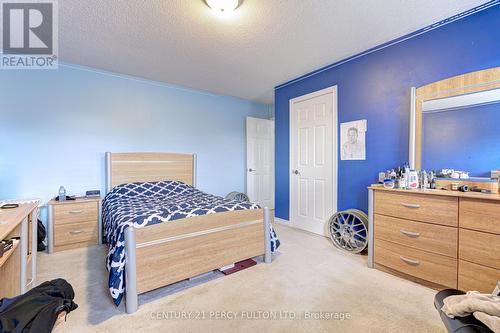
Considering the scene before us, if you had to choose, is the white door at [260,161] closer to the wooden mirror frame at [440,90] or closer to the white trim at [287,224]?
the white trim at [287,224]

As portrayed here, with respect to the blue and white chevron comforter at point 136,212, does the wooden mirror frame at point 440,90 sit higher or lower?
higher

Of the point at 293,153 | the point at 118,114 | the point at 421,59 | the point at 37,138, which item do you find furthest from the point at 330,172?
the point at 37,138

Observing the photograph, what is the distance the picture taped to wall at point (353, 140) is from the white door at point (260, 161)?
2.09 m

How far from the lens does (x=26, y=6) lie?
1.99m

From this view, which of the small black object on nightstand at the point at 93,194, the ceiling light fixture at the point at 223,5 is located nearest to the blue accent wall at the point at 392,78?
the ceiling light fixture at the point at 223,5

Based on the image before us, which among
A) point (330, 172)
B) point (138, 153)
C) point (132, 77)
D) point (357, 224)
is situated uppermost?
point (132, 77)

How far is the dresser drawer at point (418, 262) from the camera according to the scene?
1786 mm

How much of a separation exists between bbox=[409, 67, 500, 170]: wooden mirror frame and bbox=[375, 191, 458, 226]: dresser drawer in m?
0.48

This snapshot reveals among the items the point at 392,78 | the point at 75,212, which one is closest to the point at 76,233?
the point at 75,212

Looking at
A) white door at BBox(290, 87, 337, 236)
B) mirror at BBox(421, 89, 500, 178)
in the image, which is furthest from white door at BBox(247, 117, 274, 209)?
mirror at BBox(421, 89, 500, 178)

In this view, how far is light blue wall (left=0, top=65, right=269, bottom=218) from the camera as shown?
2797 mm

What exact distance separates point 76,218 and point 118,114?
1.57 m

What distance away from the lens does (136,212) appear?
2041mm

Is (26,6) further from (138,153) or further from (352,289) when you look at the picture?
(352,289)
